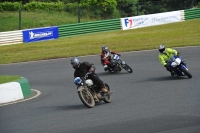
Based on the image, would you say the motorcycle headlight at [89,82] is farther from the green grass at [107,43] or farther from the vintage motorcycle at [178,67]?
the green grass at [107,43]

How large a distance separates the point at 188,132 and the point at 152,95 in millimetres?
5335

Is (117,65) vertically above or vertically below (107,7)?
below

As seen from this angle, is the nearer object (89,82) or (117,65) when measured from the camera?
(89,82)

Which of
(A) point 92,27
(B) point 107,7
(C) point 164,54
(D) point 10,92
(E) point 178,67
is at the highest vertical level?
(B) point 107,7

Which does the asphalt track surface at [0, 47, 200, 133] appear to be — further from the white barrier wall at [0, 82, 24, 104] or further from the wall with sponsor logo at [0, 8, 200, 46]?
the wall with sponsor logo at [0, 8, 200, 46]

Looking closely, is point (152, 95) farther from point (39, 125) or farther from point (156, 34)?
point (156, 34)

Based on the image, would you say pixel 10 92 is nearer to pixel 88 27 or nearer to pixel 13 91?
pixel 13 91

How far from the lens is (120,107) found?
13062 millimetres

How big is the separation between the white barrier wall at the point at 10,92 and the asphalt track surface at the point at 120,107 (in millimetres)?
531

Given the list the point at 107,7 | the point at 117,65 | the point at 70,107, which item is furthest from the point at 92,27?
the point at 70,107

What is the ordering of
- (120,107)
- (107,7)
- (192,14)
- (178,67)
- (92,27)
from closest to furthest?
1. (120,107)
2. (178,67)
3. (92,27)
4. (192,14)
5. (107,7)

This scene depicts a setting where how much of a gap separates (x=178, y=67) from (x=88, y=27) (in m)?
22.6

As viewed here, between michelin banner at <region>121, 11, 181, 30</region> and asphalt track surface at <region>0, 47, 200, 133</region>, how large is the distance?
18.7 meters

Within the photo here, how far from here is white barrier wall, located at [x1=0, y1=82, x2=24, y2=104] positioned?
50.2ft
